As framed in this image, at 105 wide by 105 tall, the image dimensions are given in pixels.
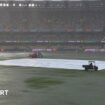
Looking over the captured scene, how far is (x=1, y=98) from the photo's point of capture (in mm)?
19797

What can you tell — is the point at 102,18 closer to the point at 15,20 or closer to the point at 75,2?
the point at 75,2

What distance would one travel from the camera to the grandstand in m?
136

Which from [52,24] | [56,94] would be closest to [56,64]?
[56,94]

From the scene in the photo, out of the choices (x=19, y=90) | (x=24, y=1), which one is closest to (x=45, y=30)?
(x=24, y=1)

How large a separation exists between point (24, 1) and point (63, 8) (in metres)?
19.0

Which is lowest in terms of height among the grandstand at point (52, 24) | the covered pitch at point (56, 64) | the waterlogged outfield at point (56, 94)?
the covered pitch at point (56, 64)

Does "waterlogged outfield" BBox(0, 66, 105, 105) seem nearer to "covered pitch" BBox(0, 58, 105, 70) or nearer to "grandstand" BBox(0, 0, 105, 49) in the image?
"covered pitch" BBox(0, 58, 105, 70)

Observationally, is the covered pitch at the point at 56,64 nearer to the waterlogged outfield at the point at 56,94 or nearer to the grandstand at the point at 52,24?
the waterlogged outfield at the point at 56,94

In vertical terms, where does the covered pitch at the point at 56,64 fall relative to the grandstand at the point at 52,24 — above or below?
below

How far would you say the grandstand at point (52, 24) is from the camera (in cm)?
13625

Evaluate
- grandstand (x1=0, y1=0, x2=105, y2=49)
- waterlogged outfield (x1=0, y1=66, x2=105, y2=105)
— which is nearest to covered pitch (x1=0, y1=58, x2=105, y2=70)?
waterlogged outfield (x1=0, y1=66, x2=105, y2=105)

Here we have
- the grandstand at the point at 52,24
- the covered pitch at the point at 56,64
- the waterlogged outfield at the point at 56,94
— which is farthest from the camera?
the grandstand at the point at 52,24

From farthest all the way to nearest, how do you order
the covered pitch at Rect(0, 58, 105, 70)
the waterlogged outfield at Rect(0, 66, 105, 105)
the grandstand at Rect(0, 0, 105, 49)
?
the grandstand at Rect(0, 0, 105, 49) < the covered pitch at Rect(0, 58, 105, 70) < the waterlogged outfield at Rect(0, 66, 105, 105)

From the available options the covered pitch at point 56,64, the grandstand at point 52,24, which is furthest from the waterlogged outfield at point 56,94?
the grandstand at point 52,24
